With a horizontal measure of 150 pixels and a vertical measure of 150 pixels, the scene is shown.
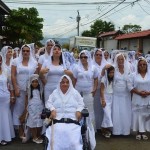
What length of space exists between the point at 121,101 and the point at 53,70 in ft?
6.00

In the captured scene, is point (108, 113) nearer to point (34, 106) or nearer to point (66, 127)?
point (34, 106)

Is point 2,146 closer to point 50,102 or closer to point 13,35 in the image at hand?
point 50,102

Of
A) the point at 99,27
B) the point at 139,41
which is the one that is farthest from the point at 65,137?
the point at 99,27

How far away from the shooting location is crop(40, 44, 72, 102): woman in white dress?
7.61 meters

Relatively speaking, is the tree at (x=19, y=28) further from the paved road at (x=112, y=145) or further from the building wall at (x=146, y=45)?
the paved road at (x=112, y=145)

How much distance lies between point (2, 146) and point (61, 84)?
1.86 metres

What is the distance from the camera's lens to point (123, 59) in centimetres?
834

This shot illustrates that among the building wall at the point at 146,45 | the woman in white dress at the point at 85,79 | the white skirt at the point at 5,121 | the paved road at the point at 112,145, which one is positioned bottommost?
the paved road at the point at 112,145

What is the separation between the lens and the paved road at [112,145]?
7445mm

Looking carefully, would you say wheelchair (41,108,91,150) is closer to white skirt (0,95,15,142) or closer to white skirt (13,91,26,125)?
white skirt (0,95,15,142)

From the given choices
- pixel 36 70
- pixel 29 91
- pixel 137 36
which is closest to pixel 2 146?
pixel 29 91

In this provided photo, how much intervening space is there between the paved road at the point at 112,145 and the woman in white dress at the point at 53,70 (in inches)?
42.6

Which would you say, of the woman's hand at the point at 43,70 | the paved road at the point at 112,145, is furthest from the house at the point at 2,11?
the paved road at the point at 112,145

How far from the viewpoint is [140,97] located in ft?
27.5
